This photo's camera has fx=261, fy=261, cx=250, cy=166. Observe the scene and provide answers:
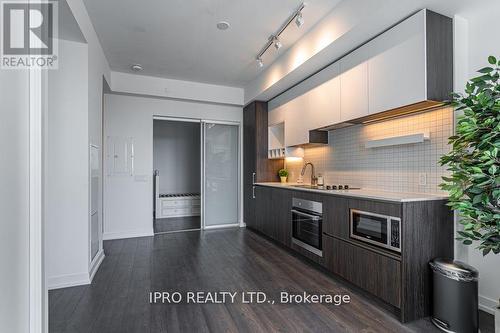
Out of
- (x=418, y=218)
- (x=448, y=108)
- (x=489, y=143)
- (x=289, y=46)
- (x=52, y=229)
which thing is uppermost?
(x=289, y=46)

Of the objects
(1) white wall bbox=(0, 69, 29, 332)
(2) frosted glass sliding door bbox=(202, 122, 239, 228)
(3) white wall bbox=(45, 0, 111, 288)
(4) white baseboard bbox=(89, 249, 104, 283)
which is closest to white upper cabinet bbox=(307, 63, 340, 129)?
(2) frosted glass sliding door bbox=(202, 122, 239, 228)

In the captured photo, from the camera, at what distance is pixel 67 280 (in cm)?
281

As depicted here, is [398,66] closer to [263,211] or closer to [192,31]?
[192,31]

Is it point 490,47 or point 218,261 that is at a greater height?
point 490,47

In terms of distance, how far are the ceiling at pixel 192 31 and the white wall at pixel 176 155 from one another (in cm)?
282

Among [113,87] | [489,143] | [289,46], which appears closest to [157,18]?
[289,46]

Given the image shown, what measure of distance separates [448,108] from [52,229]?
415cm

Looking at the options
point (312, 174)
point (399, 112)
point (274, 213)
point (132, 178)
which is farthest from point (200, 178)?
point (399, 112)

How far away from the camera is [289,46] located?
12.2ft

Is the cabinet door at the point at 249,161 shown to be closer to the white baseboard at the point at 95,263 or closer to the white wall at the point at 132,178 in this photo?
the white wall at the point at 132,178

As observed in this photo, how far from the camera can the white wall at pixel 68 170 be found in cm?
279

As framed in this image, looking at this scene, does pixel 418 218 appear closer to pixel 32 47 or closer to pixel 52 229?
pixel 32 47

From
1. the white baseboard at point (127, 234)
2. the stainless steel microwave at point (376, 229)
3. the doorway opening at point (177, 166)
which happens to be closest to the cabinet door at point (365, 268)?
the stainless steel microwave at point (376, 229)

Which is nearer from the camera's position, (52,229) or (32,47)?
(32,47)
